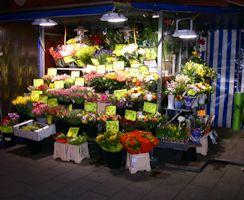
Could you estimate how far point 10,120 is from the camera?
7449 millimetres

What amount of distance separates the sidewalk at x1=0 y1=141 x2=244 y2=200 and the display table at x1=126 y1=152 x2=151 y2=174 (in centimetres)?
10

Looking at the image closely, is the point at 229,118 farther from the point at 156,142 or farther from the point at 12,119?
the point at 12,119

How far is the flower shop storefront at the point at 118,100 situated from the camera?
6238 millimetres

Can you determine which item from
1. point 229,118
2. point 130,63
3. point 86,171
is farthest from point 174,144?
point 229,118

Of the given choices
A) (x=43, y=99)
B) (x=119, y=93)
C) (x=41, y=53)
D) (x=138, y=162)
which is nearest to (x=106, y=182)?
(x=138, y=162)

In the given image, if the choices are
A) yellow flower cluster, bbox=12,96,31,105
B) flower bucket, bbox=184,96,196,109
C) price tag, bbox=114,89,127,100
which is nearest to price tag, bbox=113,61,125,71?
price tag, bbox=114,89,127,100

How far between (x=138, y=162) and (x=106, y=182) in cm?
72

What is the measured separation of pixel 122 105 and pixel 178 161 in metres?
1.63

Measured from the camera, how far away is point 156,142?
5.88m

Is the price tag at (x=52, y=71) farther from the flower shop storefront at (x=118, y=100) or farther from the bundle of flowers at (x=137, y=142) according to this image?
the bundle of flowers at (x=137, y=142)

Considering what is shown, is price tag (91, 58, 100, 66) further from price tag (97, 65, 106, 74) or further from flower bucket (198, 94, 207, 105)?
flower bucket (198, 94, 207, 105)

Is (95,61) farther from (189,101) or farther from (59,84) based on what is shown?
(189,101)

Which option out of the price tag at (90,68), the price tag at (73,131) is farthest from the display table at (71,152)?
the price tag at (90,68)

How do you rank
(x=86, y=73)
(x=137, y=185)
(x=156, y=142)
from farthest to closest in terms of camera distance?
(x=86, y=73) < (x=156, y=142) < (x=137, y=185)
